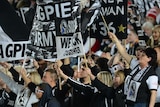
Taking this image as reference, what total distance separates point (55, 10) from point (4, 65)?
1.31m

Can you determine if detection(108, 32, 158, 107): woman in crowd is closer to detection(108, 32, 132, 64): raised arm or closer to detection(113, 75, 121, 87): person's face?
detection(113, 75, 121, 87): person's face

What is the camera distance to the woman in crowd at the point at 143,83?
27.7 ft

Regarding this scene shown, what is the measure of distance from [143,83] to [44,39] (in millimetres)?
1904

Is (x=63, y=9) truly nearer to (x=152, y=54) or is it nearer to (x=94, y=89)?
(x=94, y=89)

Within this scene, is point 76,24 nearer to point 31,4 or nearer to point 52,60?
point 52,60

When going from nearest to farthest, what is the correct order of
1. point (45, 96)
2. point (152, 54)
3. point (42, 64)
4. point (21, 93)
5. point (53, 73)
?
1. point (152, 54)
2. point (45, 96)
3. point (53, 73)
4. point (21, 93)
5. point (42, 64)

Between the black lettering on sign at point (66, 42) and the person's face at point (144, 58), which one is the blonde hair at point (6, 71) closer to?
the black lettering on sign at point (66, 42)

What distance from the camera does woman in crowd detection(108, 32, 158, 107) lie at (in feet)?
27.7

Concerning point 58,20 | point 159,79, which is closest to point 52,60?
point 58,20

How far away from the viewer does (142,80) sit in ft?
27.9

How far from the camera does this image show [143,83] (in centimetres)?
848

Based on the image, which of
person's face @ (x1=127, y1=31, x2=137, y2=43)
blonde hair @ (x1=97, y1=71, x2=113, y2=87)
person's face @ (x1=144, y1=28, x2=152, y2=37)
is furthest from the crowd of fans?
person's face @ (x1=127, y1=31, x2=137, y2=43)

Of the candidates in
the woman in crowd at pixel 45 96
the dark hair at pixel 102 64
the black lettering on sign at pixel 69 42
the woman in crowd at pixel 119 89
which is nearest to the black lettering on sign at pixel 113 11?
the dark hair at pixel 102 64

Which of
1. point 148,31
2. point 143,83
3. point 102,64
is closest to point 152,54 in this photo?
point 143,83
